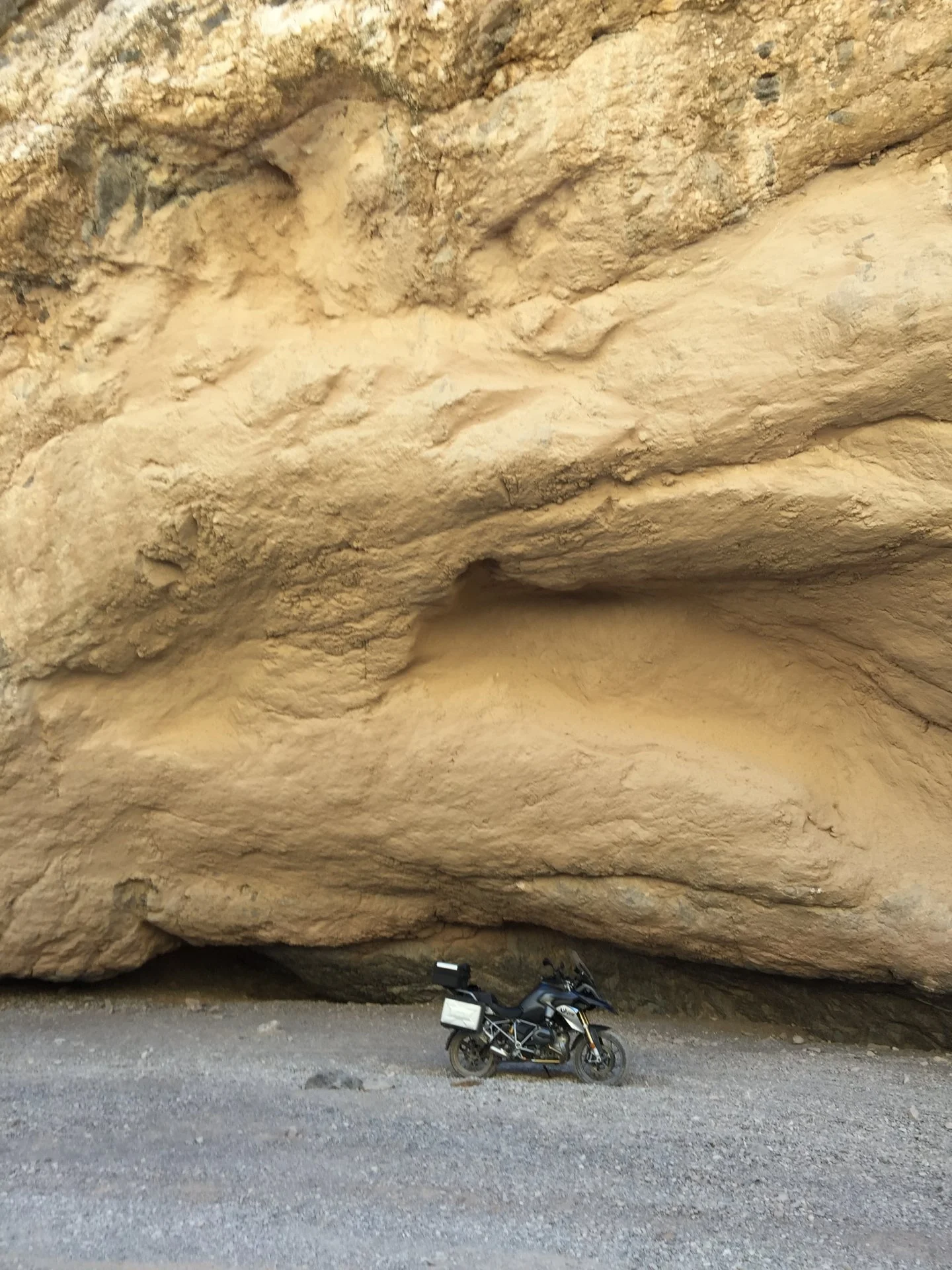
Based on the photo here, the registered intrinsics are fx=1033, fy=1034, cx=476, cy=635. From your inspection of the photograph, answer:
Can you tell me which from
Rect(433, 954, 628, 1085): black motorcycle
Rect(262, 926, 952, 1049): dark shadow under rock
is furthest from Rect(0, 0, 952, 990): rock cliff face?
Rect(433, 954, 628, 1085): black motorcycle

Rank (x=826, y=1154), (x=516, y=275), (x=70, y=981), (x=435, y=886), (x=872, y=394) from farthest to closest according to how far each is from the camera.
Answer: (x=70, y=981) < (x=435, y=886) < (x=516, y=275) < (x=872, y=394) < (x=826, y=1154)

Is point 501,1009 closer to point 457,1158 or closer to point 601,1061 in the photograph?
point 601,1061

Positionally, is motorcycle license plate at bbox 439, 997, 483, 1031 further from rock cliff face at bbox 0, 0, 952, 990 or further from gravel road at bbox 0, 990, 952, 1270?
rock cliff face at bbox 0, 0, 952, 990

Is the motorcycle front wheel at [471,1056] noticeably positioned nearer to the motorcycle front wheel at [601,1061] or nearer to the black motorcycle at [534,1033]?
the black motorcycle at [534,1033]

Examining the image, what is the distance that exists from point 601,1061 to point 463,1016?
62 cm

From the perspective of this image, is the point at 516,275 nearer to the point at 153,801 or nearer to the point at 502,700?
the point at 502,700

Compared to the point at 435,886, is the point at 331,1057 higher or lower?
lower

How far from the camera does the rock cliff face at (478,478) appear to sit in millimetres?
4195

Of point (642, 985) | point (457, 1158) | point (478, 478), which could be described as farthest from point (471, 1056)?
point (478, 478)

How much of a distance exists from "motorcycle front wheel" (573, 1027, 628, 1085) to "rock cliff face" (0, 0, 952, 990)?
851 mm

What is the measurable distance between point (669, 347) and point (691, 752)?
1.95 m

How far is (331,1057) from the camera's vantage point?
4.82 meters

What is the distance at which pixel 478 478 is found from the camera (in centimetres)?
451

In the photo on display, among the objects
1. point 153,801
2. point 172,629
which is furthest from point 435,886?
point 172,629
